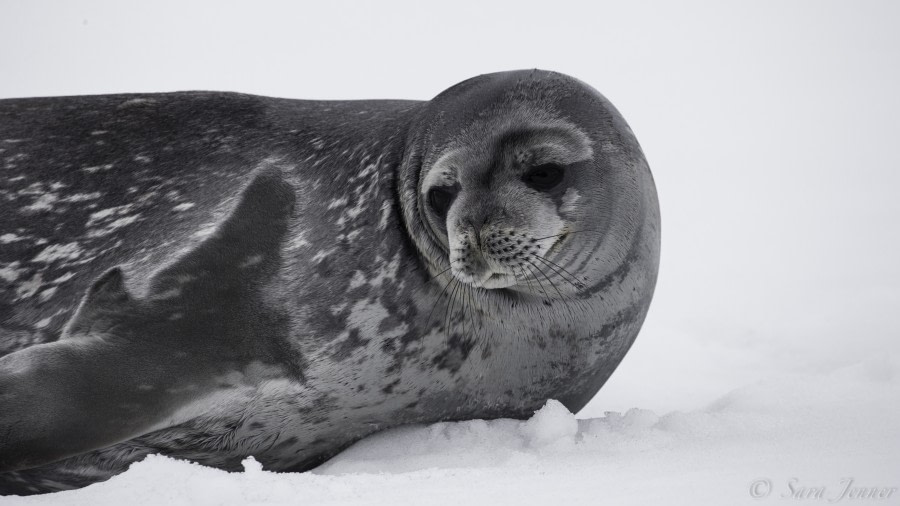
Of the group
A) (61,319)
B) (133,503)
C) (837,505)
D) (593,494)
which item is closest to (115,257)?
(61,319)

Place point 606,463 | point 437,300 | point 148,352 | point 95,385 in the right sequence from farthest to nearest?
point 437,300, point 148,352, point 95,385, point 606,463

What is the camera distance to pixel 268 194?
3.21 metres

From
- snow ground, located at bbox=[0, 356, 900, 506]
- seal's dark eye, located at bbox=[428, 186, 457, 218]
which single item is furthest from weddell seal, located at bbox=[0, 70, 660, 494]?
snow ground, located at bbox=[0, 356, 900, 506]

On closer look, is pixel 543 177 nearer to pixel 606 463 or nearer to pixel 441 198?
pixel 441 198

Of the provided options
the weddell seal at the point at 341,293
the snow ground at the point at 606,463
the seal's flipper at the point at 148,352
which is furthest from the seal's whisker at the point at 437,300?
the seal's flipper at the point at 148,352

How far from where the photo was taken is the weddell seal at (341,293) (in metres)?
2.74

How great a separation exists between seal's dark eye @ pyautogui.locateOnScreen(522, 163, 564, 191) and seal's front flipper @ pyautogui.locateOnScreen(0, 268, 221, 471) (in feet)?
3.60

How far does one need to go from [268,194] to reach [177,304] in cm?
52

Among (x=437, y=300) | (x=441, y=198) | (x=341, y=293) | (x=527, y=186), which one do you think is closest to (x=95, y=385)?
(x=341, y=293)

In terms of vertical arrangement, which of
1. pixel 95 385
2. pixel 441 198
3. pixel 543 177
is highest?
pixel 543 177

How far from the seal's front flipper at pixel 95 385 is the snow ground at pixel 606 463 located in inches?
14.4

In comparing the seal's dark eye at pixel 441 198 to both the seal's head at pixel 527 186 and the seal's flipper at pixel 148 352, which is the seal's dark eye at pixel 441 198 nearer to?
the seal's head at pixel 527 186

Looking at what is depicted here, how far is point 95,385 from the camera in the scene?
2.70 meters

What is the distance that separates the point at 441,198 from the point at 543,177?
1.02ft
